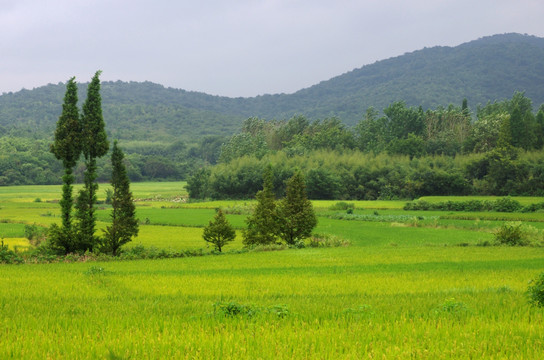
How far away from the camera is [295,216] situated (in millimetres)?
31375

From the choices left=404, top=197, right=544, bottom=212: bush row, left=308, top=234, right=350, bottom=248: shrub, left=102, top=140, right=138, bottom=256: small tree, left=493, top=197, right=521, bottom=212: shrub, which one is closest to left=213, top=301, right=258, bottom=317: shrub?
left=102, top=140, right=138, bottom=256: small tree

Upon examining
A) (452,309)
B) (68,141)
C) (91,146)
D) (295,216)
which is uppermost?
(68,141)

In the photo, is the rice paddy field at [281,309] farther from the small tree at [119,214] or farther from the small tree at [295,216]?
the small tree at [295,216]

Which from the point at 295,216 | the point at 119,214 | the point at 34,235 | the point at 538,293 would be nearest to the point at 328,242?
the point at 295,216

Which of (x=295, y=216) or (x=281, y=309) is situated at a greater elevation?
(x=281, y=309)

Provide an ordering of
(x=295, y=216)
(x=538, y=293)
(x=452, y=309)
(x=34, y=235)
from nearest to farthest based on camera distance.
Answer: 1. (x=452, y=309)
2. (x=538, y=293)
3. (x=34, y=235)
4. (x=295, y=216)

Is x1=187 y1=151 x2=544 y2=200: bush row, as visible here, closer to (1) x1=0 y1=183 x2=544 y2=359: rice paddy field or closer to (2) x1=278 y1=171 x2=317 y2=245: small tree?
(2) x1=278 y1=171 x2=317 y2=245: small tree

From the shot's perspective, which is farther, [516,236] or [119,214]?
[516,236]

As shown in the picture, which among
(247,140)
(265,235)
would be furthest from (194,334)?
(247,140)

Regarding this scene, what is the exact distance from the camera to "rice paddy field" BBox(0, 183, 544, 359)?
5930mm

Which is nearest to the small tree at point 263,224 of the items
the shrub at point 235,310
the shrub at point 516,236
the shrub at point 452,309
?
the shrub at point 516,236

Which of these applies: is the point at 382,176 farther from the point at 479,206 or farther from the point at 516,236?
the point at 516,236

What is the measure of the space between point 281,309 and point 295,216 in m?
23.0

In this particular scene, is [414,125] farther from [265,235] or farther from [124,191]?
[124,191]
